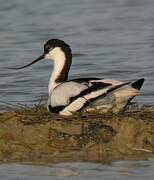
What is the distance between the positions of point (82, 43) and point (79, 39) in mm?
302

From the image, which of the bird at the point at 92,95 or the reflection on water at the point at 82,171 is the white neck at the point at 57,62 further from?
the reflection on water at the point at 82,171

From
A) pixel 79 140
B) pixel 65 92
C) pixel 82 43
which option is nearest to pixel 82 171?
pixel 79 140

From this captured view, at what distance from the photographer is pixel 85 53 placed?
60.6ft

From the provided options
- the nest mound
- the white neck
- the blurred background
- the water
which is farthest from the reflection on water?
the blurred background

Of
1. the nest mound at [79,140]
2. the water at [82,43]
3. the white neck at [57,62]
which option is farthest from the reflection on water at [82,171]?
the white neck at [57,62]

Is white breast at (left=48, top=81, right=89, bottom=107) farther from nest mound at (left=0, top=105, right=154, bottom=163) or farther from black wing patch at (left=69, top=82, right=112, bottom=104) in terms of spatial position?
nest mound at (left=0, top=105, right=154, bottom=163)

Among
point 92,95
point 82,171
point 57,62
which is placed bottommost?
point 82,171

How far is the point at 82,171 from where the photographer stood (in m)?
10.1

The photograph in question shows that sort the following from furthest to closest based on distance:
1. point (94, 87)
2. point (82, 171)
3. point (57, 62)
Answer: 1. point (57, 62)
2. point (94, 87)
3. point (82, 171)

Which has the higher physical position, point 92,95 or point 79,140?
point 92,95

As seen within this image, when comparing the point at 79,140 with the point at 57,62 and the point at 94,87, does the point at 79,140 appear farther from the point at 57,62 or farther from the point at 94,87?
the point at 57,62

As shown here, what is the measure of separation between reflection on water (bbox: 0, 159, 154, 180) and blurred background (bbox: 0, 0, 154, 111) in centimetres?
333

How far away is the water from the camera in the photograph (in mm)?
14461

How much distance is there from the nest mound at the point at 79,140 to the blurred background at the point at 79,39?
112 inches
